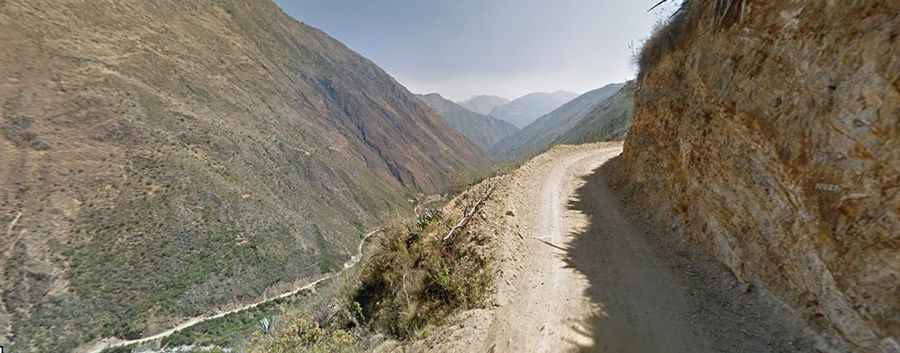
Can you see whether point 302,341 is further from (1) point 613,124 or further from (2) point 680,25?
(1) point 613,124

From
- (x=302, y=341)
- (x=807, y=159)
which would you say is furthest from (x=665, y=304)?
(x=302, y=341)

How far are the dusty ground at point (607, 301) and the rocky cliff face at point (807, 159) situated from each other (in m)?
0.43

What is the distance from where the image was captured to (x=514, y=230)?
6934mm

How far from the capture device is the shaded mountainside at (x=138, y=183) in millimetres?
38688

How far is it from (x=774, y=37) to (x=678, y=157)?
3.17 meters

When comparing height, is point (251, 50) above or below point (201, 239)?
above

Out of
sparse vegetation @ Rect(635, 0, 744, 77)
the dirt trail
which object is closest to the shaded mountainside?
the dirt trail

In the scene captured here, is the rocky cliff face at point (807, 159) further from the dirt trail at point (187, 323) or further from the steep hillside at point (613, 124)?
the dirt trail at point (187, 323)

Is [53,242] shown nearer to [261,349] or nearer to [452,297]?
[261,349]

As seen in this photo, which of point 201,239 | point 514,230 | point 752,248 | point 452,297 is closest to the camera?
point 752,248

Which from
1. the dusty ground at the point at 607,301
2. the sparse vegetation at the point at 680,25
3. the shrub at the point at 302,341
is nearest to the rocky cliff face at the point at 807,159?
the sparse vegetation at the point at 680,25

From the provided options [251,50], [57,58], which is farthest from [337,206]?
[251,50]

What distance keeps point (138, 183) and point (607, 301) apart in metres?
63.8

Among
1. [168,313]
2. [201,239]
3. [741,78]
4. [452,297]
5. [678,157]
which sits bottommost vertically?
[168,313]
